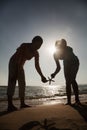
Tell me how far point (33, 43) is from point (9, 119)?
242 cm

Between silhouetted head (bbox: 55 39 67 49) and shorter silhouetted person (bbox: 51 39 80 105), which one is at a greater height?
silhouetted head (bbox: 55 39 67 49)

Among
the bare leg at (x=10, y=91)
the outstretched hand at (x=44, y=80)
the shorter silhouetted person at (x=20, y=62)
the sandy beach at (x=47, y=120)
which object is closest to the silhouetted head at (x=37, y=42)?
→ the shorter silhouetted person at (x=20, y=62)

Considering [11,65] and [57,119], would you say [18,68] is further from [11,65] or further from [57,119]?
[57,119]

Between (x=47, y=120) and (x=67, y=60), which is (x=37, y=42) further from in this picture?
(x=47, y=120)

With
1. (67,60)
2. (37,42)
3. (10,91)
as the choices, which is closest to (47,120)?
(10,91)

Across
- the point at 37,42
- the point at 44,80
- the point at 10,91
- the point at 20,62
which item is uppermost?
the point at 37,42

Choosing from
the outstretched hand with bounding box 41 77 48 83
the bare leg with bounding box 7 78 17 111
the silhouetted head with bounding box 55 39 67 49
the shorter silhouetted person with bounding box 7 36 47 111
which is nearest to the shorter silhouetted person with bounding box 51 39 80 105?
the silhouetted head with bounding box 55 39 67 49

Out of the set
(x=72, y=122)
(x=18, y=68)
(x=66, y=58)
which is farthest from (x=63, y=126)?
(x=66, y=58)

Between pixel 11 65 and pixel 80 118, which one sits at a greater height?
pixel 11 65

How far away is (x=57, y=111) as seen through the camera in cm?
484

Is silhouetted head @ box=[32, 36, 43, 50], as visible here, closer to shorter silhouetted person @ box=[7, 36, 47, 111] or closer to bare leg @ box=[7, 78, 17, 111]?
shorter silhouetted person @ box=[7, 36, 47, 111]

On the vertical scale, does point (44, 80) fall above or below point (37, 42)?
below

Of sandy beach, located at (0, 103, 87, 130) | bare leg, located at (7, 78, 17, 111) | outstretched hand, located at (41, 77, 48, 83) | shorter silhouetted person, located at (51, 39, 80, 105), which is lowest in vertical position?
sandy beach, located at (0, 103, 87, 130)

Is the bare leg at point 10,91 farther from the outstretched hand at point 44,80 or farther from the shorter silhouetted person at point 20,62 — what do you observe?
the outstretched hand at point 44,80
